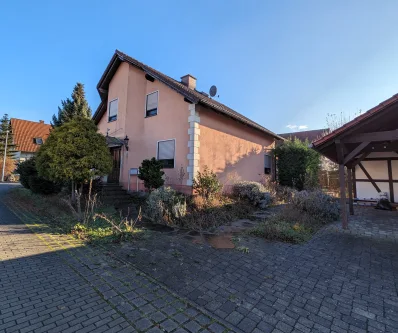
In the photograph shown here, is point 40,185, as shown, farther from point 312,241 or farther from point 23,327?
point 312,241

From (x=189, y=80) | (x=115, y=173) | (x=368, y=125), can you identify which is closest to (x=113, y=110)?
(x=115, y=173)

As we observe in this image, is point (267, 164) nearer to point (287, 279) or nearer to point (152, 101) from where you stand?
point (152, 101)

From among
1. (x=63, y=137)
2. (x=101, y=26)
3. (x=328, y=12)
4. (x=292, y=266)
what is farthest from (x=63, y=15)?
(x=292, y=266)

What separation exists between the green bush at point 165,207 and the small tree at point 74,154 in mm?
2512

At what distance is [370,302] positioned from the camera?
2.86m

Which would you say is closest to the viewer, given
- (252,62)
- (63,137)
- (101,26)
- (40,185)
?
(63,137)

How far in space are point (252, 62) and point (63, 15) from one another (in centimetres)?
798

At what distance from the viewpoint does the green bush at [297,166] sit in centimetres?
1391

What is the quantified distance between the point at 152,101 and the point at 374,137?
9.76 metres

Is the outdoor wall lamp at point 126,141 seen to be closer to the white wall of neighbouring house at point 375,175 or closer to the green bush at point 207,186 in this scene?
the green bush at point 207,186

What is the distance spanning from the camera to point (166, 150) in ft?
35.3

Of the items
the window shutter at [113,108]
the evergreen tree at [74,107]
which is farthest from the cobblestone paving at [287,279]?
the evergreen tree at [74,107]

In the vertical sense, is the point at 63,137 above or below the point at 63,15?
below

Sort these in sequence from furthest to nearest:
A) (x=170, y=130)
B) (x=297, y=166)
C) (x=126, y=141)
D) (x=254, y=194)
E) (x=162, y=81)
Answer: (x=297, y=166)
(x=126, y=141)
(x=170, y=130)
(x=162, y=81)
(x=254, y=194)
